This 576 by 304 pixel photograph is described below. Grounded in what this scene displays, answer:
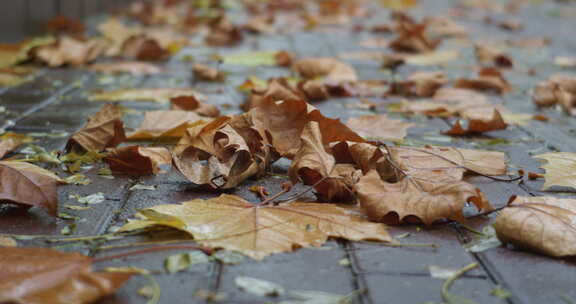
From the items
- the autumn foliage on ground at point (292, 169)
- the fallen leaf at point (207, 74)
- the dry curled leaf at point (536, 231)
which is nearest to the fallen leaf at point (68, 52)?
the autumn foliage on ground at point (292, 169)

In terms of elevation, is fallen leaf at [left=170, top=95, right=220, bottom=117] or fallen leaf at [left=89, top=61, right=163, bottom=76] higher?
fallen leaf at [left=170, top=95, right=220, bottom=117]

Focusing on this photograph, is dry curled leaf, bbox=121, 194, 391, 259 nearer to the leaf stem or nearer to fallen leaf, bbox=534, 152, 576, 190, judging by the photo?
the leaf stem

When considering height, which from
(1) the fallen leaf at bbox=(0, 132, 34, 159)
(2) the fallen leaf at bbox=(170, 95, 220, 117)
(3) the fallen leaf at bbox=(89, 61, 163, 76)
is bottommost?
(3) the fallen leaf at bbox=(89, 61, 163, 76)

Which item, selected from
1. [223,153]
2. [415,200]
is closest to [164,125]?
[223,153]

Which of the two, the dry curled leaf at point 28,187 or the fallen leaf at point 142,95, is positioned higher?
the dry curled leaf at point 28,187

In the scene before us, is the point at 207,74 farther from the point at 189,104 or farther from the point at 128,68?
the point at 189,104

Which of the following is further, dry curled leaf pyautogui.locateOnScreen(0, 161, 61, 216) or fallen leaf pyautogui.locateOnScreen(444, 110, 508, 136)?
fallen leaf pyautogui.locateOnScreen(444, 110, 508, 136)

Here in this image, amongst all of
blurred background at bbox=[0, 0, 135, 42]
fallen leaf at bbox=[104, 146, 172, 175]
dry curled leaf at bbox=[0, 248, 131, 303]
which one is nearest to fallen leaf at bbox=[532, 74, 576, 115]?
fallen leaf at bbox=[104, 146, 172, 175]

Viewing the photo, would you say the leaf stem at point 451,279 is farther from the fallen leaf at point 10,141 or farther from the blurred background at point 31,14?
the blurred background at point 31,14
